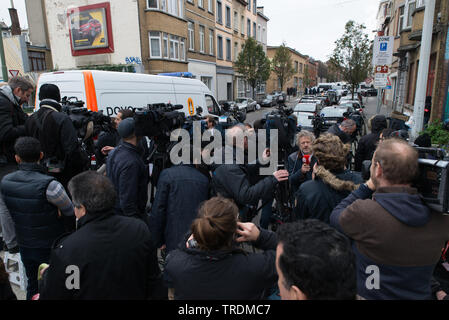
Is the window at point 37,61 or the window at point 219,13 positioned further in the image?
the window at point 219,13

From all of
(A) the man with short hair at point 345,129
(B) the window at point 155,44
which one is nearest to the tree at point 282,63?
(B) the window at point 155,44

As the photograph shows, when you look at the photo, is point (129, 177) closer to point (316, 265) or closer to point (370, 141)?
point (316, 265)

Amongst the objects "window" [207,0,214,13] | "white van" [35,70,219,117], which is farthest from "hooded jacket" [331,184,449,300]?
"window" [207,0,214,13]

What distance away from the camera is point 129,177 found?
291 centimetres

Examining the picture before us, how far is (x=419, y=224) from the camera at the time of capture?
1.54 m

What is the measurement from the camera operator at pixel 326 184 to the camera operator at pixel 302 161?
0.82m

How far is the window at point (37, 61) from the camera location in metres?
21.8

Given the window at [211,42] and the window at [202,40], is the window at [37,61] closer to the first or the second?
the window at [202,40]

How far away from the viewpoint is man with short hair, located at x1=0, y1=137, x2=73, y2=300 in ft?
8.38

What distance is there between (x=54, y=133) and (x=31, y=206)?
4.08 feet

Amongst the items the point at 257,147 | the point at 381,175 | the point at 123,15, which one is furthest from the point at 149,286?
the point at 123,15

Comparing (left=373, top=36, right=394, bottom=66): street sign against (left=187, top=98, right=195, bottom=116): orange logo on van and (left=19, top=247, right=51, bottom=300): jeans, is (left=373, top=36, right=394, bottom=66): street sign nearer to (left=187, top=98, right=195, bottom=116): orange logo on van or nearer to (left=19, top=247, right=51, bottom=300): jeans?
Answer: (left=187, top=98, right=195, bottom=116): orange logo on van
